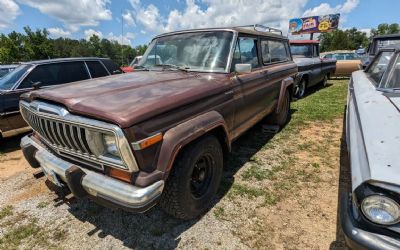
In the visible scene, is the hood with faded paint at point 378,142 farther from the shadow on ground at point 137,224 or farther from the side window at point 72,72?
the side window at point 72,72

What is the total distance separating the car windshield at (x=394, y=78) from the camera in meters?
2.99

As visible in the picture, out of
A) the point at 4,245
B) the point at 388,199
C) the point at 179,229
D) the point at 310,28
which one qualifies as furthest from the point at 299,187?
the point at 310,28

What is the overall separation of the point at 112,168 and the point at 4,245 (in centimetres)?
157

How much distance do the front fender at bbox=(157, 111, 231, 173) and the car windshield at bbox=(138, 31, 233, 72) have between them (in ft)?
2.80

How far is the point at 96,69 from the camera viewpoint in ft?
21.7

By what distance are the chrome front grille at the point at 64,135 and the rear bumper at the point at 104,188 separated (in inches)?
6.4

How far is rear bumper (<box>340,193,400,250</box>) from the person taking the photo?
1.56 m

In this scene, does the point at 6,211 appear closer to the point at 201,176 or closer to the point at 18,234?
the point at 18,234

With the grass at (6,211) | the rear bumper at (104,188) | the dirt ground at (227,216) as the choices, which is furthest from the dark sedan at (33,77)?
the rear bumper at (104,188)

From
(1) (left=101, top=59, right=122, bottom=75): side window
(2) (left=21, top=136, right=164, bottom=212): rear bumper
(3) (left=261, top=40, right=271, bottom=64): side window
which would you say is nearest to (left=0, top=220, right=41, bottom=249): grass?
(2) (left=21, top=136, right=164, bottom=212): rear bumper

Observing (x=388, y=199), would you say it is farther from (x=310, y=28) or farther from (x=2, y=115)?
(x=310, y=28)

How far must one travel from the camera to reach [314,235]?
2625mm

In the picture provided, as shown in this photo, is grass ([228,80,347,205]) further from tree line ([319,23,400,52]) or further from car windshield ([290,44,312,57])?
tree line ([319,23,400,52])

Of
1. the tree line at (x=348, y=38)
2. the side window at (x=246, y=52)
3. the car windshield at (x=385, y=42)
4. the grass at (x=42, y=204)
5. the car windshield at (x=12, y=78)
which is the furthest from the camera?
the tree line at (x=348, y=38)
